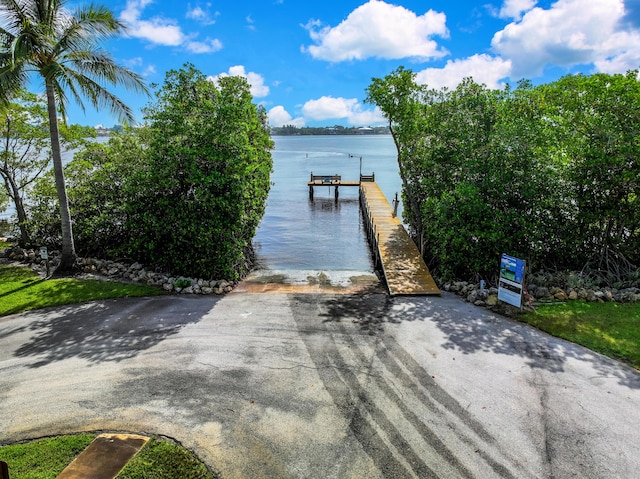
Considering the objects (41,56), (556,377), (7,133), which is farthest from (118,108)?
(556,377)

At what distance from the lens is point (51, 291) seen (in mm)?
13586

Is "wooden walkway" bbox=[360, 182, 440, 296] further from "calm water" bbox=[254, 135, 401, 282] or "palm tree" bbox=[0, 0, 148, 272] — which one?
"palm tree" bbox=[0, 0, 148, 272]

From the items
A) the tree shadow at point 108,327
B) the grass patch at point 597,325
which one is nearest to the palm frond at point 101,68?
the tree shadow at point 108,327

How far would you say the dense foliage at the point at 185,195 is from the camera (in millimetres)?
14648

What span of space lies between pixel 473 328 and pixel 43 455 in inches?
387

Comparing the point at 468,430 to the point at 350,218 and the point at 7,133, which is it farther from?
the point at 350,218

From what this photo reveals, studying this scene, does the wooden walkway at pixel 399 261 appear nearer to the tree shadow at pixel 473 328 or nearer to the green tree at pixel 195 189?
the tree shadow at pixel 473 328

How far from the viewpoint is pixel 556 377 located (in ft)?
27.9

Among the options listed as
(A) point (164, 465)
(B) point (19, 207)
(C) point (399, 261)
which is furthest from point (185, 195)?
(A) point (164, 465)

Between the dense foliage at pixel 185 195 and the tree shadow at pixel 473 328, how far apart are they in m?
5.09

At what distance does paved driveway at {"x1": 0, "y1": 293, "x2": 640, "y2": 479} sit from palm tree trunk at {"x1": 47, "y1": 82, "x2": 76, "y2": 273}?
152 inches

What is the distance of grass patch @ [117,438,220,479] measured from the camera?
5.94 meters

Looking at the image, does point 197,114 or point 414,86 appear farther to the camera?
point 414,86

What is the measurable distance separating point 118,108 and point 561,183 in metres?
16.9
